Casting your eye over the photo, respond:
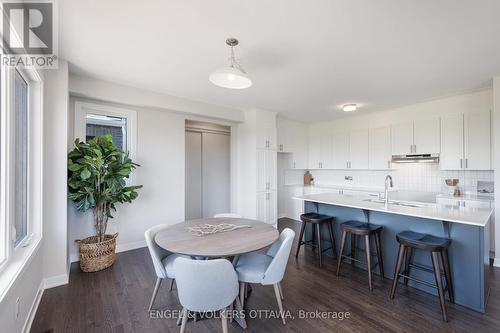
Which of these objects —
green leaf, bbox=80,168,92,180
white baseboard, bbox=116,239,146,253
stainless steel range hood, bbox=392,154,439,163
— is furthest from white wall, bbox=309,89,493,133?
green leaf, bbox=80,168,92,180

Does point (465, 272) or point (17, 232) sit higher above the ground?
point (17, 232)

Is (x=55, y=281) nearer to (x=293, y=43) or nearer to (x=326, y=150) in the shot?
(x=293, y=43)

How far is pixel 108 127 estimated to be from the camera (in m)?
3.47

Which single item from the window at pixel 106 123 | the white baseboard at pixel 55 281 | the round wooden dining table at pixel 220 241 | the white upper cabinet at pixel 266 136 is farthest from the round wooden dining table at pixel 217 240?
the white upper cabinet at pixel 266 136

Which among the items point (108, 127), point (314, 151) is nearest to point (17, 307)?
point (108, 127)

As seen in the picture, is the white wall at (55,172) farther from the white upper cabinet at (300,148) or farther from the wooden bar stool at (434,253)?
the white upper cabinet at (300,148)

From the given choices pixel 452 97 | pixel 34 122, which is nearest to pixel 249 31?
pixel 34 122

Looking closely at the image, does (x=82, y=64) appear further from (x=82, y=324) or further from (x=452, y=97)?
(x=452, y=97)

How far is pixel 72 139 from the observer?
3.12 meters

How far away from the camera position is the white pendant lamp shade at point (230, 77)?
75.2 inches

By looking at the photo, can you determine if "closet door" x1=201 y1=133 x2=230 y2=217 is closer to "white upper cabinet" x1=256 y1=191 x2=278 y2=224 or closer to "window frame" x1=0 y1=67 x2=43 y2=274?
"white upper cabinet" x1=256 y1=191 x2=278 y2=224

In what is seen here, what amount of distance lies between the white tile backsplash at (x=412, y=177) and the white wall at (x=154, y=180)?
310 cm

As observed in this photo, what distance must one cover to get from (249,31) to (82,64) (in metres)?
2.09

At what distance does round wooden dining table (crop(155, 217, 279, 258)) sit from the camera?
1688 millimetres
